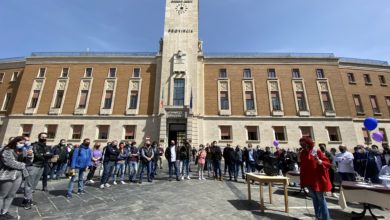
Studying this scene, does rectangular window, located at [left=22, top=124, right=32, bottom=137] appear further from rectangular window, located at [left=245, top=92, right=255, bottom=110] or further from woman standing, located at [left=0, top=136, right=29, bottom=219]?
rectangular window, located at [left=245, top=92, right=255, bottom=110]

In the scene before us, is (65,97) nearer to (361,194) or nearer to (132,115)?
(132,115)

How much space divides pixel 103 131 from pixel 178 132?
8233 mm

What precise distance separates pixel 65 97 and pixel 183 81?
13851 millimetres

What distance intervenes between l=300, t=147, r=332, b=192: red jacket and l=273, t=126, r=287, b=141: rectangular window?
18127 mm

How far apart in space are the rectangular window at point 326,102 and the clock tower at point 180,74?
1410 centimetres

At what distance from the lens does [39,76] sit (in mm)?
23969

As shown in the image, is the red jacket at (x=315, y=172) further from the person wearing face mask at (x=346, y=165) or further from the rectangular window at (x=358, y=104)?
the rectangular window at (x=358, y=104)

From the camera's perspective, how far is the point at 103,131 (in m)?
21.6

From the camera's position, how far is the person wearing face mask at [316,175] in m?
4.01

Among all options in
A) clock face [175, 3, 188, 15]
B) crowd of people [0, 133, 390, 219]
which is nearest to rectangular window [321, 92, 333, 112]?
crowd of people [0, 133, 390, 219]

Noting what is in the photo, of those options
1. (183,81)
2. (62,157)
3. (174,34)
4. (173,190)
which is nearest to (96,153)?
(62,157)

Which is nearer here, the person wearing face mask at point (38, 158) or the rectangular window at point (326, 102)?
the person wearing face mask at point (38, 158)

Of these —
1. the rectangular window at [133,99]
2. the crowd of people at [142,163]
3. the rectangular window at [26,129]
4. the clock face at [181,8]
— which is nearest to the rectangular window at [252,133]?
the crowd of people at [142,163]

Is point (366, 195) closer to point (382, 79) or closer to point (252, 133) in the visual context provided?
point (252, 133)
